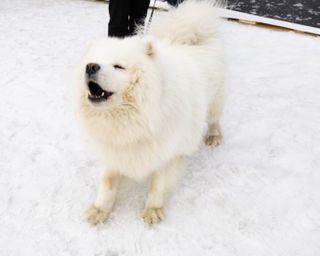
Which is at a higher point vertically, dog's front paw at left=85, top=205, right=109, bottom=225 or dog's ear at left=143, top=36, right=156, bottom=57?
dog's ear at left=143, top=36, right=156, bottom=57

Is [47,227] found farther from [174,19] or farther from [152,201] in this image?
[174,19]

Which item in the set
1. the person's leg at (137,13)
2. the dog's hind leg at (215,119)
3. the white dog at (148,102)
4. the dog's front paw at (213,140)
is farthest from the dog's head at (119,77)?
the person's leg at (137,13)

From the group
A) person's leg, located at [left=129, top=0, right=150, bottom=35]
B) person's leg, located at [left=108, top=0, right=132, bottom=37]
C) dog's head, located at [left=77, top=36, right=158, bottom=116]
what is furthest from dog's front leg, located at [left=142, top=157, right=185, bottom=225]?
person's leg, located at [left=129, top=0, right=150, bottom=35]

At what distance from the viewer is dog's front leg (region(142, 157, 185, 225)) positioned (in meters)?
2.20

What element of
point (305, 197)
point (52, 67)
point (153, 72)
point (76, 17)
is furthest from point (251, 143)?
point (76, 17)

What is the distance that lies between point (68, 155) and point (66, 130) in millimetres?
342

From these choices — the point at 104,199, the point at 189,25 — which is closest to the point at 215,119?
the point at 189,25

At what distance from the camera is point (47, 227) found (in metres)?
Answer: 2.12

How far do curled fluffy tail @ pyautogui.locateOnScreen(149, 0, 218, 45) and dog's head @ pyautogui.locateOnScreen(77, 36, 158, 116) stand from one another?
771mm

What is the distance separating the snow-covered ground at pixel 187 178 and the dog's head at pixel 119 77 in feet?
2.70

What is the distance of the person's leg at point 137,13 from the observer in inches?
131

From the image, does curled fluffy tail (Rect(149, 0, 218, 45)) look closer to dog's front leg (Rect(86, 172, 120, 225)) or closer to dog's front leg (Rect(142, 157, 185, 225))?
dog's front leg (Rect(142, 157, 185, 225))

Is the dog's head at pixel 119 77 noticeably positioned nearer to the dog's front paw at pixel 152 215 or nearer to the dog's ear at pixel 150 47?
the dog's ear at pixel 150 47

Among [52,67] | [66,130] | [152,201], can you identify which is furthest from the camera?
[52,67]
